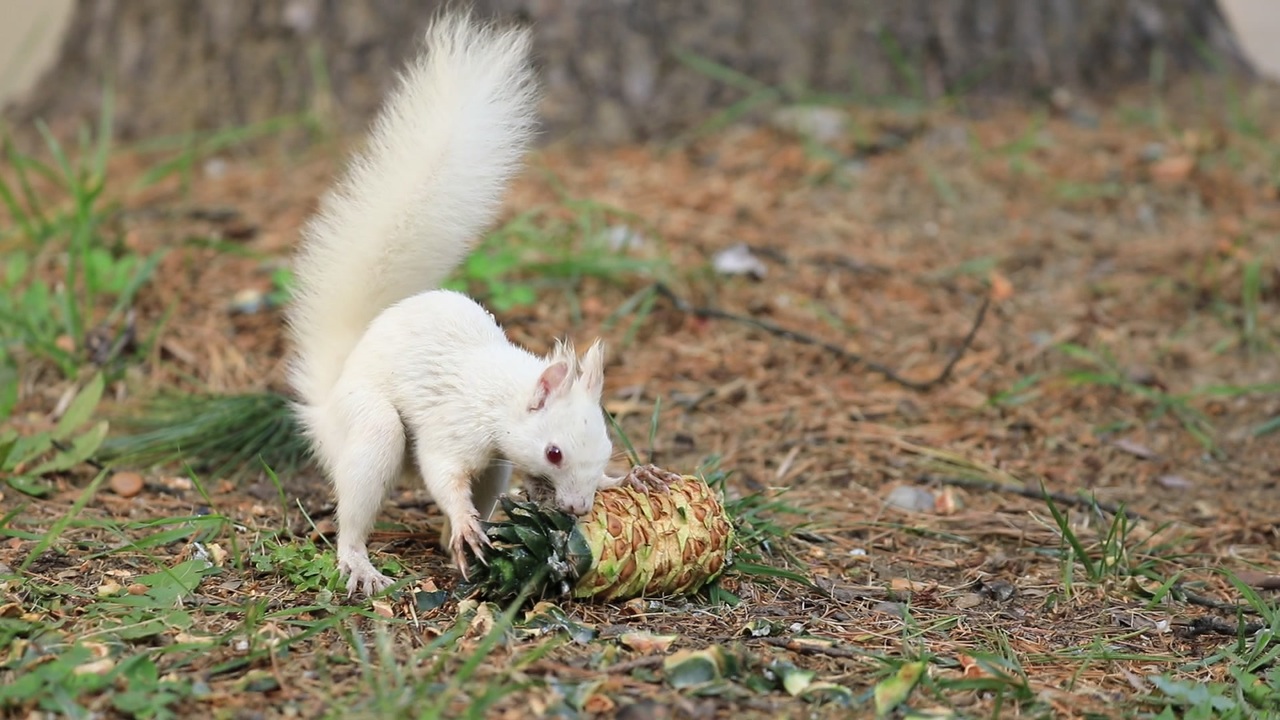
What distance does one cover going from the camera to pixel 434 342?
227 centimetres

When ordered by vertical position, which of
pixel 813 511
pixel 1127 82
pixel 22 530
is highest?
pixel 1127 82

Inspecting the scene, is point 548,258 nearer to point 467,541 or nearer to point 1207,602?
point 467,541

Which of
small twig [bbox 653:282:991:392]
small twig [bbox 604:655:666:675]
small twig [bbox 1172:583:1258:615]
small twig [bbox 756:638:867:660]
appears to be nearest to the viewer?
small twig [bbox 604:655:666:675]

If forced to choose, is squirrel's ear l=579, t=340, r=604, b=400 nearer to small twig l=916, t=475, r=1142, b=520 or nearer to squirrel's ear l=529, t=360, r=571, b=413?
squirrel's ear l=529, t=360, r=571, b=413

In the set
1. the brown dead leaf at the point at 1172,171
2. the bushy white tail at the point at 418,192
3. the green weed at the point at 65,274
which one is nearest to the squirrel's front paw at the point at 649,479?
the bushy white tail at the point at 418,192

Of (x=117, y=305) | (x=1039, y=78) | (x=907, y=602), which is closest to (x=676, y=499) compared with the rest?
(x=907, y=602)

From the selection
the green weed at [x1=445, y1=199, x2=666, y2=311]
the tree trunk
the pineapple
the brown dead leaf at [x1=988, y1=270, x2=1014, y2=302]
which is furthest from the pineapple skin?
the tree trunk

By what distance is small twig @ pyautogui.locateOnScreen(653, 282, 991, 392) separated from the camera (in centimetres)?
326

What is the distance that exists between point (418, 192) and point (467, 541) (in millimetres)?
685

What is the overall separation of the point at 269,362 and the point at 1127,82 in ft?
10.9

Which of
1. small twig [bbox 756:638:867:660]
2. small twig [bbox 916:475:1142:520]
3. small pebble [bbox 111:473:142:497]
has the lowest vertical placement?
small twig [bbox 916:475:1142:520]

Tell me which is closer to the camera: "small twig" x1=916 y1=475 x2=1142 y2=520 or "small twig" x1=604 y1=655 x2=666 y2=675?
"small twig" x1=604 y1=655 x2=666 y2=675

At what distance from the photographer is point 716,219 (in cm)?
405

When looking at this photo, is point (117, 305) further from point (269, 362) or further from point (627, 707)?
point (627, 707)
